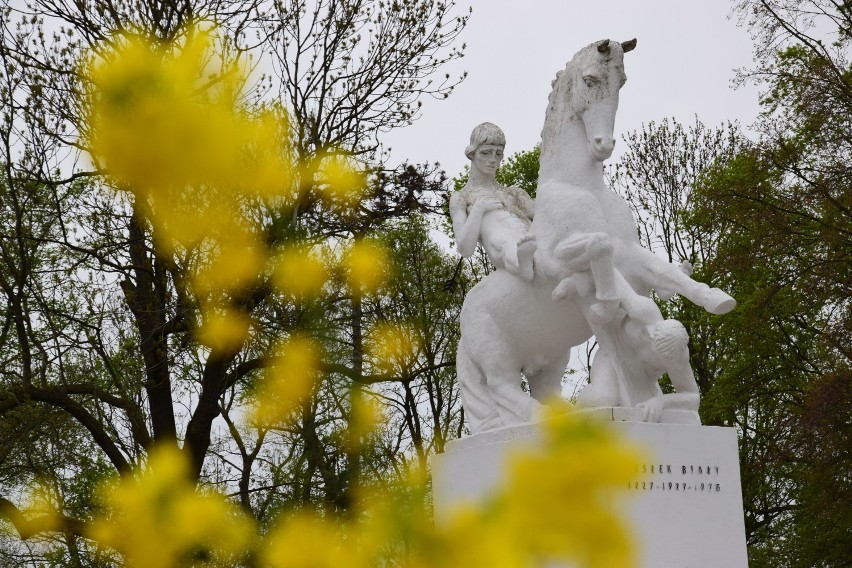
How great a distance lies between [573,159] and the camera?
6.58 m

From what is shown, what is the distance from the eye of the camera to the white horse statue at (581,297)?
6.09 m

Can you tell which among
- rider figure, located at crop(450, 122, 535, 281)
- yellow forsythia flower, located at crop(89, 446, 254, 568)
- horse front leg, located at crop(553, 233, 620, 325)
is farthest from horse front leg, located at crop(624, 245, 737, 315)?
yellow forsythia flower, located at crop(89, 446, 254, 568)

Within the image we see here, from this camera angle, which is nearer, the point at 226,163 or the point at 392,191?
the point at 226,163

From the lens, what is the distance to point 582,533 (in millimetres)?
1136

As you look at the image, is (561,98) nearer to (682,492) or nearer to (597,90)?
(597,90)

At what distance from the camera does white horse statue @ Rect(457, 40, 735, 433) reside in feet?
20.0

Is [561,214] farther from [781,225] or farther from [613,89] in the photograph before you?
[781,225]

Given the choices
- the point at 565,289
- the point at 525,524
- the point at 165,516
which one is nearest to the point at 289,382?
the point at 165,516

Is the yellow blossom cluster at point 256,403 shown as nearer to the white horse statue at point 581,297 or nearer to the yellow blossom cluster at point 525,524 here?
the yellow blossom cluster at point 525,524

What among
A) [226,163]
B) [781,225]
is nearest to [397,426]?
[781,225]

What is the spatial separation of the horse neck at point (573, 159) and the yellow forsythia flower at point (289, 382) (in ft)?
14.6

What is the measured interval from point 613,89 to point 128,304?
623 cm

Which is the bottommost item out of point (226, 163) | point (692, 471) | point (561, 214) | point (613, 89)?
point (226, 163)

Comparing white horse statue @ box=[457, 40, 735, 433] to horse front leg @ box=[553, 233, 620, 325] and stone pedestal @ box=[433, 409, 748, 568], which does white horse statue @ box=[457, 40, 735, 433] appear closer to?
horse front leg @ box=[553, 233, 620, 325]
